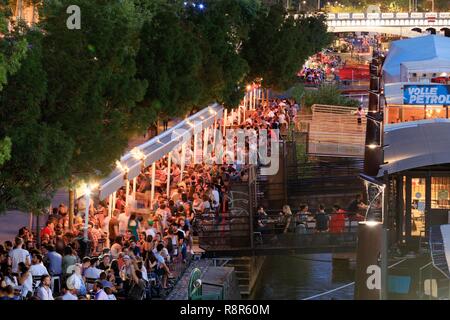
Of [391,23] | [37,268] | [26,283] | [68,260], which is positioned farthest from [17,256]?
[391,23]

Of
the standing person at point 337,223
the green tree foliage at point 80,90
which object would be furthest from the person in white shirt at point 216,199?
the standing person at point 337,223

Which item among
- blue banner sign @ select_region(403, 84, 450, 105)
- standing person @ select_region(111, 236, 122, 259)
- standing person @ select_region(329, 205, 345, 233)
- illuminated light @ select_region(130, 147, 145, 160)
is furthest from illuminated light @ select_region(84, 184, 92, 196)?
blue banner sign @ select_region(403, 84, 450, 105)

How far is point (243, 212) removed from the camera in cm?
2698

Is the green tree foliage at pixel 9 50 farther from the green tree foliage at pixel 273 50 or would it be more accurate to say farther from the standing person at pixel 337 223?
the green tree foliage at pixel 273 50

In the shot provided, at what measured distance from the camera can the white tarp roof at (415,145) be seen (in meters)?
23.4

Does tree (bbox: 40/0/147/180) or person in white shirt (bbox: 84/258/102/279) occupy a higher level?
tree (bbox: 40/0/147/180)

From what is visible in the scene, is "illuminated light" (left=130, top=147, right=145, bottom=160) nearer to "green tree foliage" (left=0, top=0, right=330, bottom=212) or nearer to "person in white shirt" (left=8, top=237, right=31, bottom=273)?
"green tree foliage" (left=0, top=0, right=330, bottom=212)

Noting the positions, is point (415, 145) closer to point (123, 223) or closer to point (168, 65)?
point (123, 223)

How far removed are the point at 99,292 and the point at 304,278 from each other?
1341cm

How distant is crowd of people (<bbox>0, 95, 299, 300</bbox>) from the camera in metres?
16.2

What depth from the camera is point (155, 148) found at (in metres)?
26.0

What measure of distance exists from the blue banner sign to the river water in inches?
151
